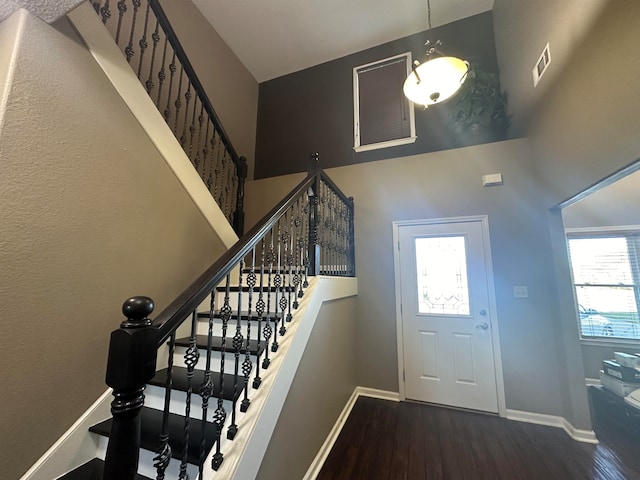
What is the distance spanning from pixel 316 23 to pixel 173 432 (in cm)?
504

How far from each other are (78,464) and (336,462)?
1664 mm

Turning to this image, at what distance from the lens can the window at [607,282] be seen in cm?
333

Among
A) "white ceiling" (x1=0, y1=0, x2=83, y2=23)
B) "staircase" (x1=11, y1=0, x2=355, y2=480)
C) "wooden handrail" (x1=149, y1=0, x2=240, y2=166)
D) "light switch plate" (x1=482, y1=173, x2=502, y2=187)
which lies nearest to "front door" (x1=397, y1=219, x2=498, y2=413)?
"light switch plate" (x1=482, y1=173, x2=502, y2=187)

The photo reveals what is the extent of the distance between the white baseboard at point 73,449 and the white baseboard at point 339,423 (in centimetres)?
134

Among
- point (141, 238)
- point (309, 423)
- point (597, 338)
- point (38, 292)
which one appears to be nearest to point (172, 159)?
point (141, 238)

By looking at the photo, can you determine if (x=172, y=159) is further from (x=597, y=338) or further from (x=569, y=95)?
(x=597, y=338)

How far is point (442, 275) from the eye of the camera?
3061 millimetres

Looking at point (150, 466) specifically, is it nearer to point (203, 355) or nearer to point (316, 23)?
point (203, 355)

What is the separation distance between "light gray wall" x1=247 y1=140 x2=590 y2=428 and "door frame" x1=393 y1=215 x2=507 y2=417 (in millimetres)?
50

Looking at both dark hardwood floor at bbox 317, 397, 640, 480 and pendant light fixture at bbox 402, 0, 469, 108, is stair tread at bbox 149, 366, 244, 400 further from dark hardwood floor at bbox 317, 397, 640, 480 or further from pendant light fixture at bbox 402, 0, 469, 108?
pendant light fixture at bbox 402, 0, 469, 108

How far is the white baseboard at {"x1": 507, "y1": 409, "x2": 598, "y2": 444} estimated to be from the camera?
A: 2.26 meters

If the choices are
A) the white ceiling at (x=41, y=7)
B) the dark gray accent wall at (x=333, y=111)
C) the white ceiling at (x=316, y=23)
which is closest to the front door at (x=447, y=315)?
the dark gray accent wall at (x=333, y=111)

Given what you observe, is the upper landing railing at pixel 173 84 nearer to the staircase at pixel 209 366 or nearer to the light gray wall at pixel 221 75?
the staircase at pixel 209 366

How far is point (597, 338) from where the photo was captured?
345 centimetres
